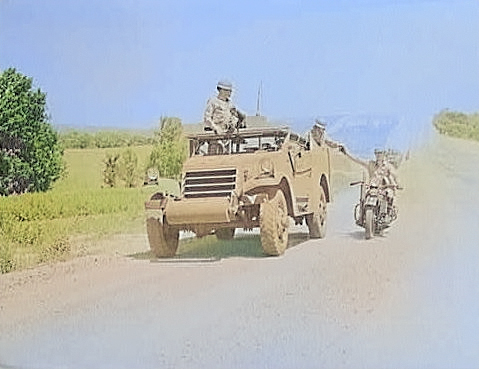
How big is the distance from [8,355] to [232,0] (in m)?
0.97

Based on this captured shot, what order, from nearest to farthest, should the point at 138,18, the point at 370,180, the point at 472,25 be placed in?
the point at 472,25 → the point at 370,180 → the point at 138,18

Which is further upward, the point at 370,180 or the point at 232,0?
the point at 232,0

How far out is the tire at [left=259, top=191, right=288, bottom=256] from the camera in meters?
1.85

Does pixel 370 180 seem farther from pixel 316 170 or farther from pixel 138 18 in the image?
pixel 138 18

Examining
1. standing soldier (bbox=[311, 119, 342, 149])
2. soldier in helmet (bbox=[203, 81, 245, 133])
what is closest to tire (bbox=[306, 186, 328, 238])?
standing soldier (bbox=[311, 119, 342, 149])

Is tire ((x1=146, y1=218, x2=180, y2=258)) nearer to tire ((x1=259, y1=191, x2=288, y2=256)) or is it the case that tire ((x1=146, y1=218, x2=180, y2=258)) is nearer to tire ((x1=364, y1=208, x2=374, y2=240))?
tire ((x1=259, y1=191, x2=288, y2=256))

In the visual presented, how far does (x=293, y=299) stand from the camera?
1.81 m

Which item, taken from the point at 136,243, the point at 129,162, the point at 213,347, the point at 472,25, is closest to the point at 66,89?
the point at 129,162

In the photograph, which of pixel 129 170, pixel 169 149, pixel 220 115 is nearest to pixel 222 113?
pixel 220 115

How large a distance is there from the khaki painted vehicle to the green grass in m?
0.07

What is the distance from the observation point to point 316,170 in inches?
72.9

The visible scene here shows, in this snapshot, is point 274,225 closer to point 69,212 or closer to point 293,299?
point 293,299

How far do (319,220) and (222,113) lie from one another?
0.32 meters

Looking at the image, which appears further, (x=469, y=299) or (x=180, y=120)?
(x=180, y=120)
